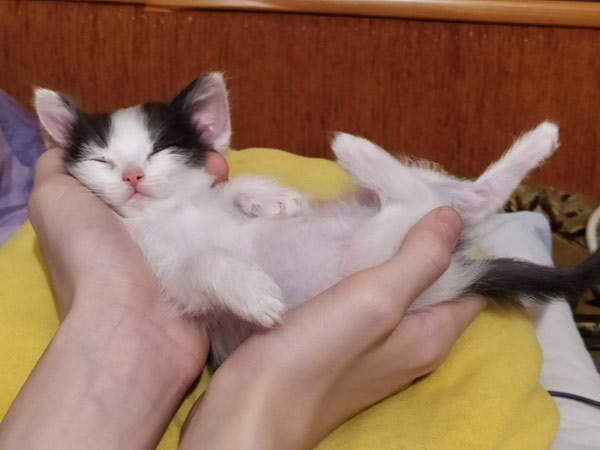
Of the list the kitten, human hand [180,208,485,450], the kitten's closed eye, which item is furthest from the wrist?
the kitten's closed eye

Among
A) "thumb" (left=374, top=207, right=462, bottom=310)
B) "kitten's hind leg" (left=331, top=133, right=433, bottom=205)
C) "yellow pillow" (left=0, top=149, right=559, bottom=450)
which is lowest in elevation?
"yellow pillow" (left=0, top=149, right=559, bottom=450)

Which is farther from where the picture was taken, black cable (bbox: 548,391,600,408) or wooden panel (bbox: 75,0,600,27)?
wooden panel (bbox: 75,0,600,27)

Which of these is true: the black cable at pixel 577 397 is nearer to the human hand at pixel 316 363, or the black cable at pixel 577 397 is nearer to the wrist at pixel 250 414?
the human hand at pixel 316 363

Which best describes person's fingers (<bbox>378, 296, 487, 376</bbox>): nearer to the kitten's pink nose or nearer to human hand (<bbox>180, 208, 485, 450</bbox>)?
human hand (<bbox>180, 208, 485, 450</bbox>)

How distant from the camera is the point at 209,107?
1173mm

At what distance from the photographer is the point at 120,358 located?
835 millimetres

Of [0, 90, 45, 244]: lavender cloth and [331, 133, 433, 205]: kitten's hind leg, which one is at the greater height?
[331, 133, 433, 205]: kitten's hind leg

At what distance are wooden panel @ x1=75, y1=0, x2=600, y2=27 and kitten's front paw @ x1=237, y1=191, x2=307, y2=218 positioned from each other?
747mm

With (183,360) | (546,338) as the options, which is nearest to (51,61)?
(183,360)

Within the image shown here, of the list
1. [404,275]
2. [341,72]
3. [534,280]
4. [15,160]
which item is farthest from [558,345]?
[15,160]

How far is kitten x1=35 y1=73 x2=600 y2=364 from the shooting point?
37.1 inches

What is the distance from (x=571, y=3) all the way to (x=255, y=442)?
1369 mm

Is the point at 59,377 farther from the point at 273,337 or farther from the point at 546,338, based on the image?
the point at 546,338

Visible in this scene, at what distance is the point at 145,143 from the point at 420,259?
52cm
